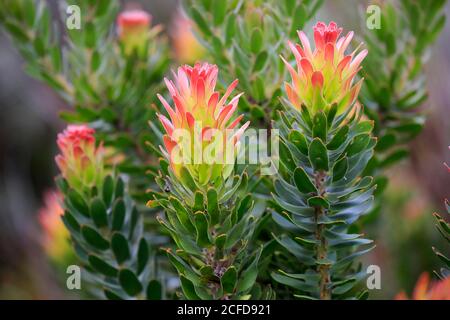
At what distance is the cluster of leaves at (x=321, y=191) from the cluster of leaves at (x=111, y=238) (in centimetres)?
21

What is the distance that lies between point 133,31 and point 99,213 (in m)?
0.42

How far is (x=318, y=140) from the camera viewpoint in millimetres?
692

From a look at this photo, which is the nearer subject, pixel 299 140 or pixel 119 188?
pixel 299 140

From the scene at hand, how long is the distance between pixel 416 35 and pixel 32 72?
701mm

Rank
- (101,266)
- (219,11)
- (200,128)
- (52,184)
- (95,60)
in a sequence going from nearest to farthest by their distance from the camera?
(200,128) → (101,266) → (219,11) → (95,60) → (52,184)

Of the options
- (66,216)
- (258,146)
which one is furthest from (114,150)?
(258,146)

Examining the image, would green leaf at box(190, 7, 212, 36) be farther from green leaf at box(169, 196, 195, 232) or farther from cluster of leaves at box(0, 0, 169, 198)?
green leaf at box(169, 196, 195, 232)

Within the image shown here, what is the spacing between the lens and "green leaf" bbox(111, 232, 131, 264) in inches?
33.9

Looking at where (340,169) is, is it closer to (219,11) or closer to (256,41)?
(256,41)

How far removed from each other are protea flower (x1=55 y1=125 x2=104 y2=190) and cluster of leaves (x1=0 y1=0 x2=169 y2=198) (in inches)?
5.9

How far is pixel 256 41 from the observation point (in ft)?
2.95

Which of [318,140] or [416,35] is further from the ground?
[416,35]

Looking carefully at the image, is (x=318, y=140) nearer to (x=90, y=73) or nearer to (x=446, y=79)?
(x=90, y=73)

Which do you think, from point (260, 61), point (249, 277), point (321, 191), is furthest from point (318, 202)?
point (260, 61)
